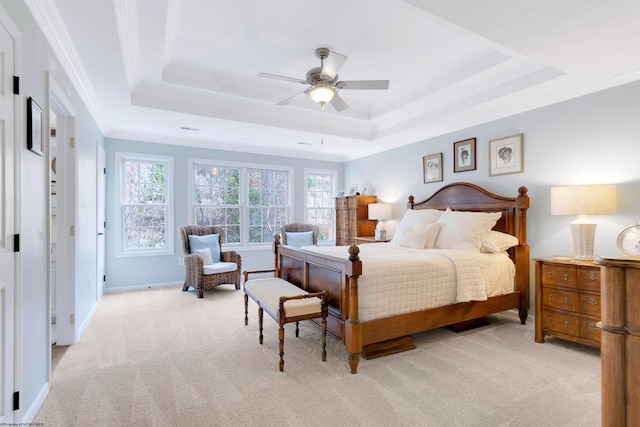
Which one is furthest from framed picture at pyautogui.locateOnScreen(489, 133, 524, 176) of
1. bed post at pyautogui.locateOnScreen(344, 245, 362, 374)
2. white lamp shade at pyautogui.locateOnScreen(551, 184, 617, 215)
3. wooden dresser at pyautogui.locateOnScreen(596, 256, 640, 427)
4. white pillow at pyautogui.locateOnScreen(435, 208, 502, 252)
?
wooden dresser at pyautogui.locateOnScreen(596, 256, 640, 427)

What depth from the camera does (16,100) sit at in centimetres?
166

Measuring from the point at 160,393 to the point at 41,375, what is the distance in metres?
0.75

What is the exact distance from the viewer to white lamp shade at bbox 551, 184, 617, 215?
2750 millimetres

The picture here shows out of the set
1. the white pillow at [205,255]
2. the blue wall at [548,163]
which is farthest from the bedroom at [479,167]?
the white pillow at [205,255]

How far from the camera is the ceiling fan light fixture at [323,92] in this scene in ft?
9.93

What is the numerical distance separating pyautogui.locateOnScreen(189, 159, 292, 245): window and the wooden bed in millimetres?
2405

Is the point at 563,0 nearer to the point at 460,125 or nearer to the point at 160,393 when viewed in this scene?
the point at 460,125

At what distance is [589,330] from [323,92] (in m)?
3.15

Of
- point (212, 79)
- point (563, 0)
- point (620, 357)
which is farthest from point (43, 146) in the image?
point (563, 0)

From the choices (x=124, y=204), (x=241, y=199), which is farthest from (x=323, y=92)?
(x=124, y=204)

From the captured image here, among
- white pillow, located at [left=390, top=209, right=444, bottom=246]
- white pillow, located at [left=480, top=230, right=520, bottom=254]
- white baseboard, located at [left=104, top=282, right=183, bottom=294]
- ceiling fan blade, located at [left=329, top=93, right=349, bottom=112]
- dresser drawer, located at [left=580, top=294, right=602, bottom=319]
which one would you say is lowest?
white baseboard, located at [left=104, top=282, right=183, bottom=294]

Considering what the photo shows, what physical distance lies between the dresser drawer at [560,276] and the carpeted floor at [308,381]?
0.57m

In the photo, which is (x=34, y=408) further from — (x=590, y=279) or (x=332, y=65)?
(x=590, y=279)

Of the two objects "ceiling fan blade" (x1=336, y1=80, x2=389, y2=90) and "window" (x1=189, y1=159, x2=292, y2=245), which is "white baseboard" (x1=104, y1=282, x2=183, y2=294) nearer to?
"window" (x1=189, y1=159, x2=292, y2=245)
